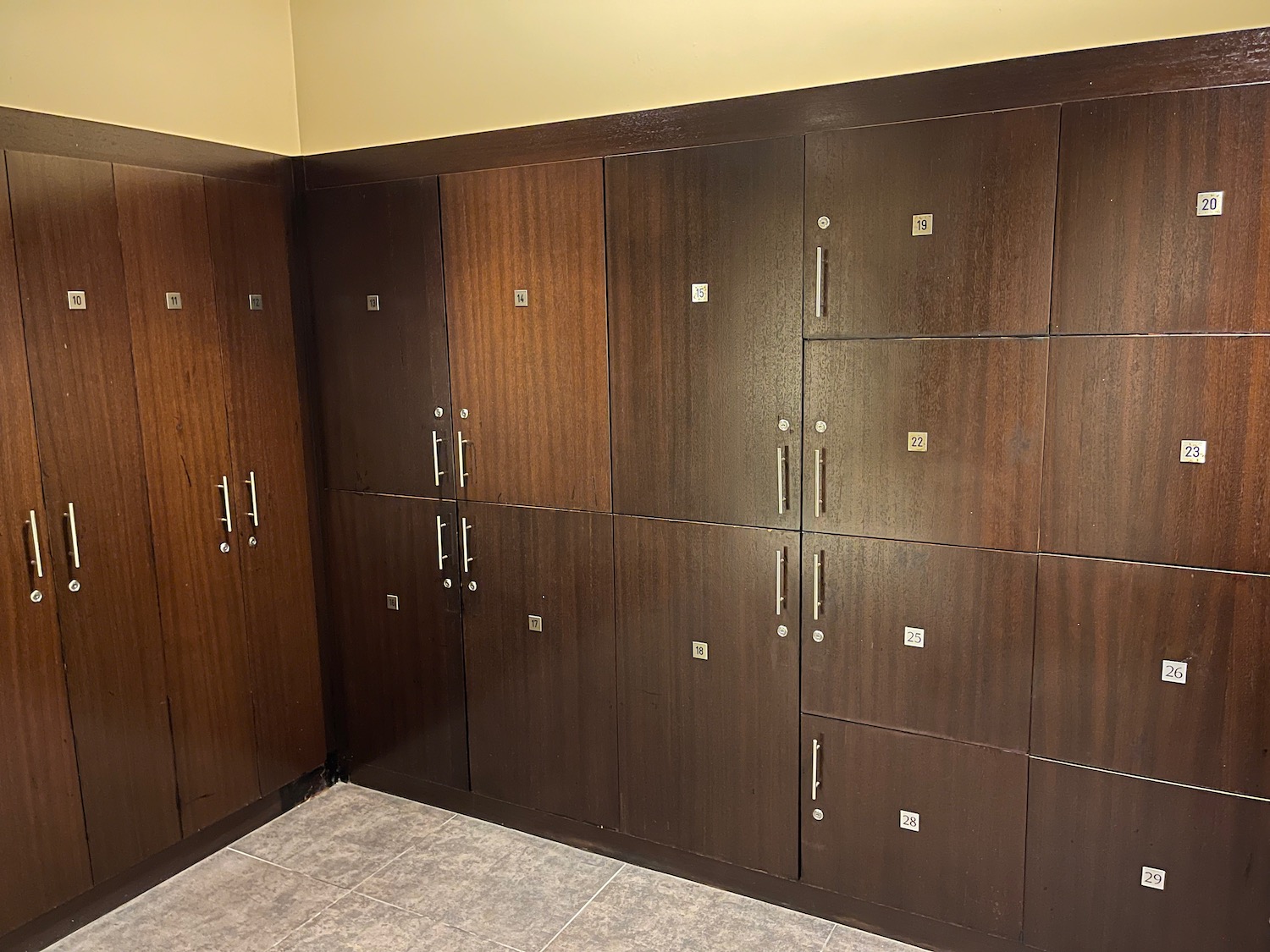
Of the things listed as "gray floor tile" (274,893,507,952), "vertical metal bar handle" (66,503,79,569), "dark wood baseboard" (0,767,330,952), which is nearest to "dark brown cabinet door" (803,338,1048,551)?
"gray floor tile" (274,893,507,952)

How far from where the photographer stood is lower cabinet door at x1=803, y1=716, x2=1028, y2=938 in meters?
2.41

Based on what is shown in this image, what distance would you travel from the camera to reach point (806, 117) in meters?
2.39

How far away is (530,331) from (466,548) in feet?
2.58

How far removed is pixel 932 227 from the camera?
2271 mm

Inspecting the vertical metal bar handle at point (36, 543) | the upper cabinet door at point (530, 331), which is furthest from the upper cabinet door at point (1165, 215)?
the vertical metal bar handle at point (36, 543)

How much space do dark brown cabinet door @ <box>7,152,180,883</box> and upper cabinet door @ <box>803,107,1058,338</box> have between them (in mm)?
2020

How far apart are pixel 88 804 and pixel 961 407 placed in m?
2.70

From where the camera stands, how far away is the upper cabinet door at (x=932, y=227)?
2174 mm

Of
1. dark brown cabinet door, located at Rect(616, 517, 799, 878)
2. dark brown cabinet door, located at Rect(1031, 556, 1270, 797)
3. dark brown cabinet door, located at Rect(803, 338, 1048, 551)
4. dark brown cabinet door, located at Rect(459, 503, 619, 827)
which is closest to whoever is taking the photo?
dark brown cabinet door, located at Rect(1031, 556, 1270, 797)

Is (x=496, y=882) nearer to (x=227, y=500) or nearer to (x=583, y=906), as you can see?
(x=583, y=906)

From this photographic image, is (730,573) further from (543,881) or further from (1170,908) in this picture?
(1170,908)

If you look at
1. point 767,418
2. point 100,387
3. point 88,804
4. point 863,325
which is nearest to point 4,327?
point 100,387

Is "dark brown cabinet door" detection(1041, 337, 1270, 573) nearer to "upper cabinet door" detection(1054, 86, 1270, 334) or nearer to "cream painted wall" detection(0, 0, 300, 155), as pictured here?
"upper cabinet door" detection(1054, 86, 1270, 334)

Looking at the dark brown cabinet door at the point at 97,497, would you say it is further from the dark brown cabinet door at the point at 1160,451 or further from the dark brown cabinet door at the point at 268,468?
the dark brown cabinet door at the point at 1160,451
